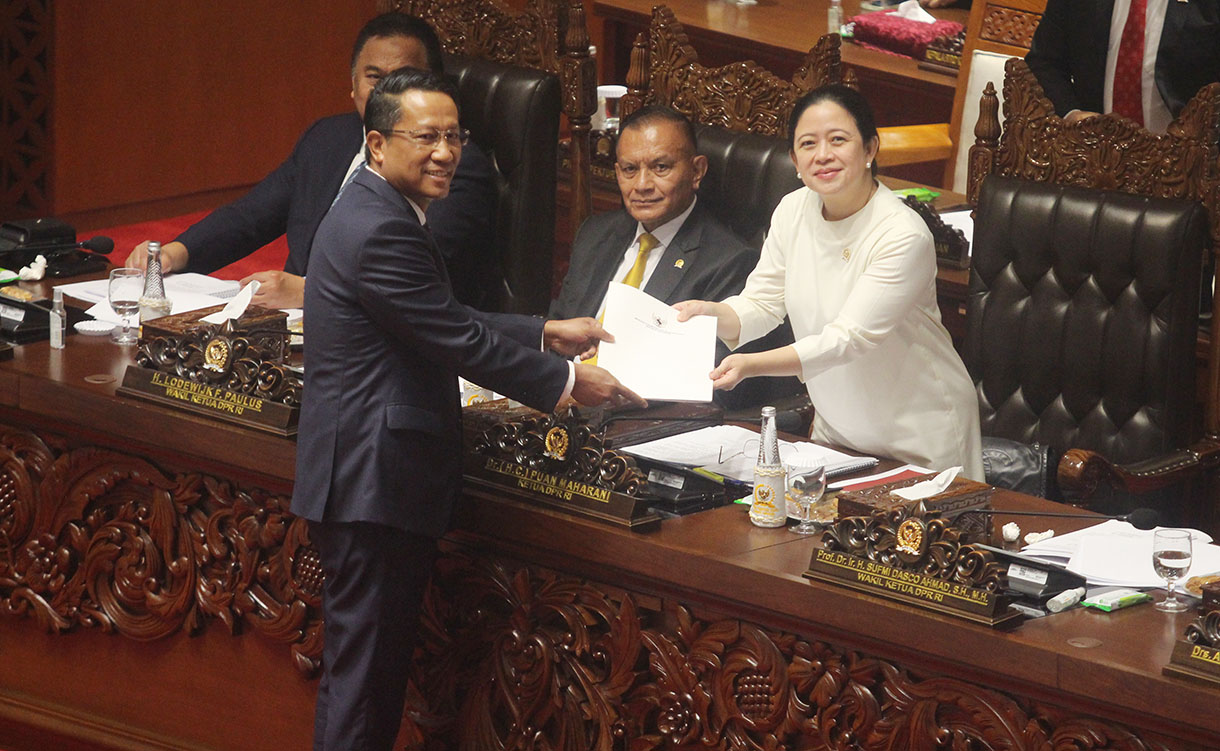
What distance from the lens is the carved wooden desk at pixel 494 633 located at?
7.48 ft

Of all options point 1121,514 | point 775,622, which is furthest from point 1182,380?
point 775,622

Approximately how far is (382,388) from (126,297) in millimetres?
1060

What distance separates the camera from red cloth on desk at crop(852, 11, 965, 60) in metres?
6.26

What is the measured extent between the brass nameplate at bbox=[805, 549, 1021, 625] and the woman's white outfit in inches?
25.2

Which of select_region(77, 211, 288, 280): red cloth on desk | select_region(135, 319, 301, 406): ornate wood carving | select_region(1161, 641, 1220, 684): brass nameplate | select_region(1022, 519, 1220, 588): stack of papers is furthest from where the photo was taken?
select_region(77, 211, 288, 280): red cloth on desk

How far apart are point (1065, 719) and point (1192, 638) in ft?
0.72

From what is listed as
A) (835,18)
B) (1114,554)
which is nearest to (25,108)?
(835,18)

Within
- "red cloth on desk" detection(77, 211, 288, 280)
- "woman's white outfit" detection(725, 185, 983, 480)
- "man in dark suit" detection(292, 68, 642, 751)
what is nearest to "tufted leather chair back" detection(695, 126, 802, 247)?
"woman's white outfit" detection(725, 185, 983, 480)

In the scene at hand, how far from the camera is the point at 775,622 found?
2479mm

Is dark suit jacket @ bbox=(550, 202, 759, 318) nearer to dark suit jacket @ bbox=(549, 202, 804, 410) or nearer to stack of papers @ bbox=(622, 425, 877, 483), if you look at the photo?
dark suit jacket @ bbox=(549, 202, 804, 410)

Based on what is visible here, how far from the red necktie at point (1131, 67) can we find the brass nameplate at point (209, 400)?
231 cm

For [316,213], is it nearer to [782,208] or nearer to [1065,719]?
[782,208]

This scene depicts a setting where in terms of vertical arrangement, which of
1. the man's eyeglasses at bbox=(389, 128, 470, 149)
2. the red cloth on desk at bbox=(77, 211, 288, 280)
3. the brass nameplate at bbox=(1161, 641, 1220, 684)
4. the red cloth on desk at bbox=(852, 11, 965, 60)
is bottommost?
the red cloth on desk at bbox=(77, 211, 288, 280)

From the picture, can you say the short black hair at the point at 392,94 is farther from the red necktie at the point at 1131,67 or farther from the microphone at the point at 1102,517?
the red necktie at the point at 1131,67
